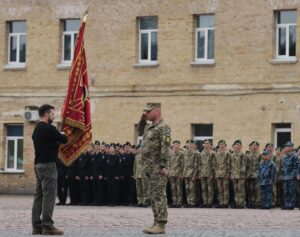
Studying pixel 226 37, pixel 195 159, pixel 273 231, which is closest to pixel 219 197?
pixel 195 159

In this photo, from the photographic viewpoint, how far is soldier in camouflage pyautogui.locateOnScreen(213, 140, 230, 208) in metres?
31.5

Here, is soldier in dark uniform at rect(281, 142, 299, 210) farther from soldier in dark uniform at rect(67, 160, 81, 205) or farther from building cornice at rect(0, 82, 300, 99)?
soldier in dark uniform at rect(67, 160, 81, 205)

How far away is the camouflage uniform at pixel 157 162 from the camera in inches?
729

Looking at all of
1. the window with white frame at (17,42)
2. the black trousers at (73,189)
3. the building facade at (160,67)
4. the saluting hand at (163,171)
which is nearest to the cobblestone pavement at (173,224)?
the saluting hand at (163,171)

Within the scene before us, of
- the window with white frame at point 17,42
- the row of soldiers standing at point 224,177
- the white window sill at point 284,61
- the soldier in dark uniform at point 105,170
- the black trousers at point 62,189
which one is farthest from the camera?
the window with white frame at point 17,42

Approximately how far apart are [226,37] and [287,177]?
821 centimetres

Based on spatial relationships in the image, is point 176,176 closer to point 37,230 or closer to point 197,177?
point 197,177

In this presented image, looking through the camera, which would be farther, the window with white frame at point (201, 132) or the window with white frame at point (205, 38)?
the window with white frame at point (205, 38)

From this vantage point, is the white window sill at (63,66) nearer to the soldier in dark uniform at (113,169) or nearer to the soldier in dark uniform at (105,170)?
the soldier in dark uniform at (105,170)

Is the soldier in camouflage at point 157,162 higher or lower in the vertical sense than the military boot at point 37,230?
higher

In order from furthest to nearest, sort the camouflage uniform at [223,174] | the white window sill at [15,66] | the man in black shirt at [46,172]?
the white window sill at [15,66] → the camouflage uniform at [223,174] → the man in black shirt at [46,172]

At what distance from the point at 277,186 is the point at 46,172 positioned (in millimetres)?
14169

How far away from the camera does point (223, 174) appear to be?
104ft

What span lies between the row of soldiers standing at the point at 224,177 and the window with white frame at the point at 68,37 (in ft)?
30.6
